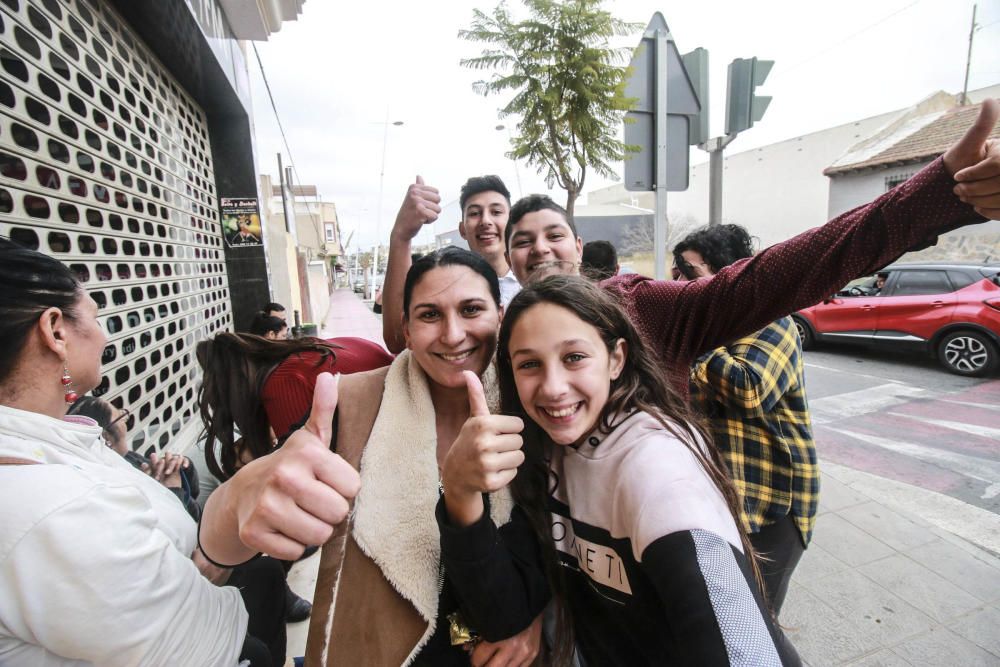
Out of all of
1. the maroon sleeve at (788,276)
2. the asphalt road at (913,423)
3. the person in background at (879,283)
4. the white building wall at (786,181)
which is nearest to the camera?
the maroon sleeve at (788,276)

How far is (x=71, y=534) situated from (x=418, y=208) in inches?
58.3

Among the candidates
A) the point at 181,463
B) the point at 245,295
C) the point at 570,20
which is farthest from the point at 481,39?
the point at 181,463

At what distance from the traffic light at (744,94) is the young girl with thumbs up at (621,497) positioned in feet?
8.19

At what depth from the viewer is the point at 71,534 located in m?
0.88

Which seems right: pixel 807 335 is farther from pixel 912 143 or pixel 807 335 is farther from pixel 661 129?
pixel 912 143

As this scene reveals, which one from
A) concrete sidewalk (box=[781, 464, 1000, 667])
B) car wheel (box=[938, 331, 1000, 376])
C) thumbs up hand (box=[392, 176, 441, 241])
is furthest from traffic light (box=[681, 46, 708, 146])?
car wheel (box=[938, 331, 1000, 376])

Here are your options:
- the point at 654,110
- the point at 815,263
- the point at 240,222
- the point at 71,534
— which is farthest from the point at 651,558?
the point at 240,222

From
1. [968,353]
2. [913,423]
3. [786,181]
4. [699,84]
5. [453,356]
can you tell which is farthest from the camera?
[786,181]

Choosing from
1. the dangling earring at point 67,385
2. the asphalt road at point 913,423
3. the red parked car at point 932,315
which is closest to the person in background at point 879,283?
the red parked car at point 932,315

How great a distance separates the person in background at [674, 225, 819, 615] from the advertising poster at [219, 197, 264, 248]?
17.7 feet

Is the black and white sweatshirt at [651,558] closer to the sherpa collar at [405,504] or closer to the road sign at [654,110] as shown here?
the sherpa collar at [405,504]

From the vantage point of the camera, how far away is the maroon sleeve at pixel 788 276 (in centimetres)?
108

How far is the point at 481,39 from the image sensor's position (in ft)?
19.3

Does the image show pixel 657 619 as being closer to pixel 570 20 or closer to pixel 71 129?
pixel 71 129
